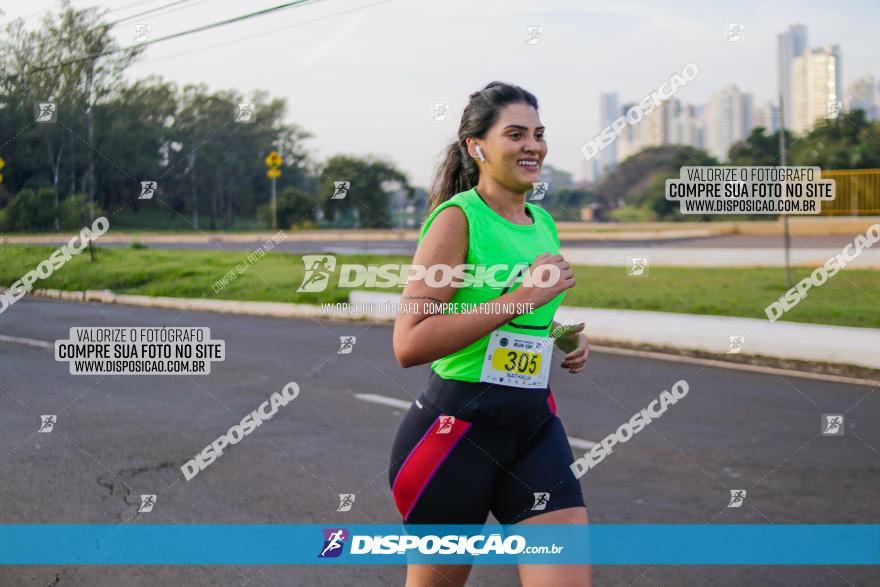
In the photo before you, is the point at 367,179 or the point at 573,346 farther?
the point at 367,179

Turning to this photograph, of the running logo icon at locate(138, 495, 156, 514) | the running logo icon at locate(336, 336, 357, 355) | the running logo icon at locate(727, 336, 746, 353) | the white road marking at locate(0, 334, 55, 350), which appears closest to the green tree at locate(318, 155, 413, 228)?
the running logo icon at locate(336, 336, 357, 355)

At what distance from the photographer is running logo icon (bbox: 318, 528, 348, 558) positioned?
4348 mm

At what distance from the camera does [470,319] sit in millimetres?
2268

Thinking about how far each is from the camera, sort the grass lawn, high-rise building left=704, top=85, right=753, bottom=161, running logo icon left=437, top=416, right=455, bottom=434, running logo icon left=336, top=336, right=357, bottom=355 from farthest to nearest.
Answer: high-rise building left=704, top=85, right=753, bottom=161 → the grass lawn → running logo icon left=336, top=336, right=357, bottom=355 → running logo icon left=437, top=416, right=455, bottom=434

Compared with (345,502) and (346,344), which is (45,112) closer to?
(346,344)

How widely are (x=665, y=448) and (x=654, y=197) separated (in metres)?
38.4

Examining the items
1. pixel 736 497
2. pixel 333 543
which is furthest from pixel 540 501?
pixel 736 497

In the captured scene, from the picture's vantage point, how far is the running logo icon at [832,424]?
680 centimetres

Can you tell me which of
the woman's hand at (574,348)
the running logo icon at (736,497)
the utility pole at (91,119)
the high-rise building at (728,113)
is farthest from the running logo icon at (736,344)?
Result: the high-rise building at (728,113)

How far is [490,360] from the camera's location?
94.7 inches

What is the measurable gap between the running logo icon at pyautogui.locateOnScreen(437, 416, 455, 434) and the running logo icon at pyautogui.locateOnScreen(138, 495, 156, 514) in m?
3.29

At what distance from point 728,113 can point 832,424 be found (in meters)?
146

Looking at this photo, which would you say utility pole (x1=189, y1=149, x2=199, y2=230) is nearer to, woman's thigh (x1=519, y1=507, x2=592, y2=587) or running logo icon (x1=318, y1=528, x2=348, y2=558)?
running logo icon (x1=318, y1=528, x2=348, y2=558)

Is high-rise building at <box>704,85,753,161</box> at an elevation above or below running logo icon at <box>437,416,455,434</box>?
above
